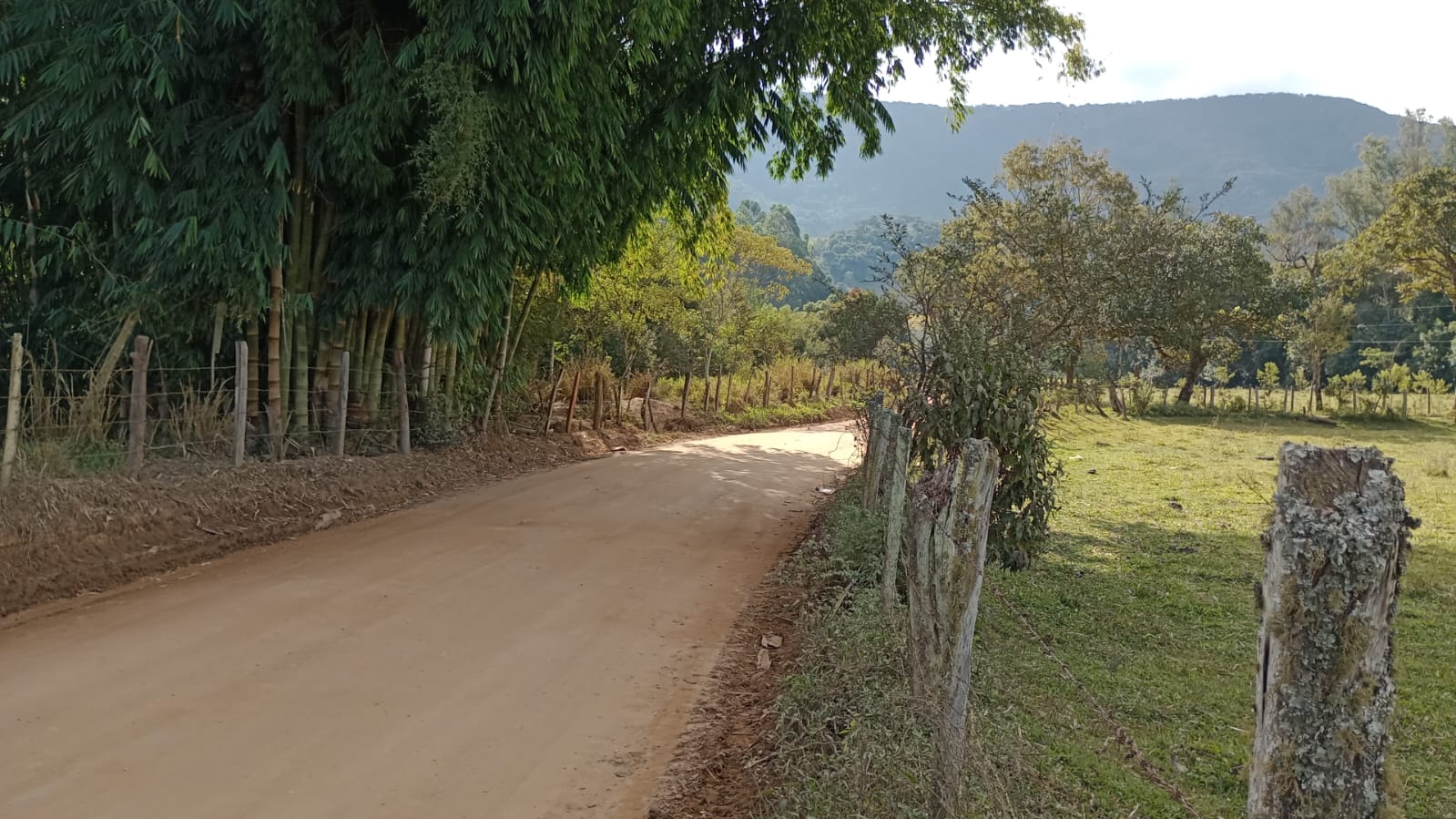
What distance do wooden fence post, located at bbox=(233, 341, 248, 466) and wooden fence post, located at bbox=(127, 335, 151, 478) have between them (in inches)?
34.8

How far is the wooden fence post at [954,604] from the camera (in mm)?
3543

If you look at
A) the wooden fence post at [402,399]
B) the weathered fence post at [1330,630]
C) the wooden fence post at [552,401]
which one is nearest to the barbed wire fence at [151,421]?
the wooden fence post at [402,399]

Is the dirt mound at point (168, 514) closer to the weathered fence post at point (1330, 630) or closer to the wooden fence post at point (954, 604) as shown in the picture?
the wooden fence post at point (954, 604)

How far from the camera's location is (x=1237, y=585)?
27.7 ft

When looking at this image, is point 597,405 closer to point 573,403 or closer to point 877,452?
point 573,403

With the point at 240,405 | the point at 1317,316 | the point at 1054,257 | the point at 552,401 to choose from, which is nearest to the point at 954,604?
the point at 240,405

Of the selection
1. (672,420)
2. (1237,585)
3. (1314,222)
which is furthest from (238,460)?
(1314,222)

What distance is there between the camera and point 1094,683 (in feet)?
19.2

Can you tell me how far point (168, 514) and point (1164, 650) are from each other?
298 inches

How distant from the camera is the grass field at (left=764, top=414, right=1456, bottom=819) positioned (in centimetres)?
391

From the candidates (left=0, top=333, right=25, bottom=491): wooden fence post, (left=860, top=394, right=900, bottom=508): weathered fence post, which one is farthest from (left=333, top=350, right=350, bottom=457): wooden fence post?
(left=860, top=394, right=900, bottom=508): weathered fence post

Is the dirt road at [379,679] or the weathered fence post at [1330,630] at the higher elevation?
the weathered fence post at [1330,630]

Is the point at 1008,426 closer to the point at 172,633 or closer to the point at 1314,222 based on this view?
the point at 172,633

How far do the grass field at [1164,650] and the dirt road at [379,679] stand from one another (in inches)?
74.7
